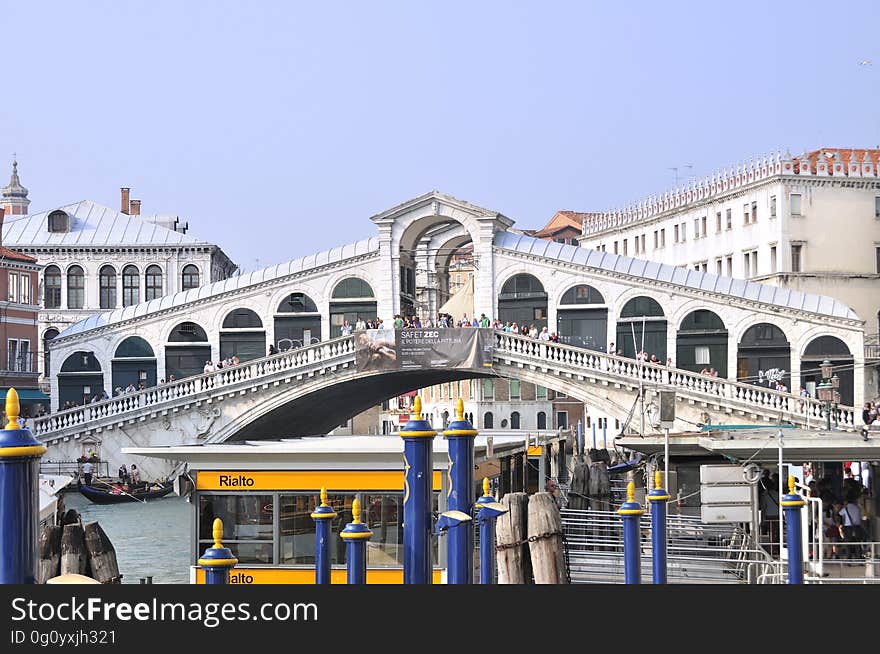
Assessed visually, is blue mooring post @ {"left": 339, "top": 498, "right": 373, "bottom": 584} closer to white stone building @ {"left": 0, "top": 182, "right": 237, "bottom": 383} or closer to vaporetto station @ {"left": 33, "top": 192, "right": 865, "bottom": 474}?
vaporetto station @ {"left": 33, "top": 192, "right": 865, "bottom": 474}

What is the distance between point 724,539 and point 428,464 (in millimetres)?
5080

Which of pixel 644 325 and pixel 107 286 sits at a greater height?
pixel 107 286

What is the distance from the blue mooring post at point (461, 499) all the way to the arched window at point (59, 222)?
35294mm

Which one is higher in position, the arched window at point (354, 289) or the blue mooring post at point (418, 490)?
the arched window at point (354, 289)

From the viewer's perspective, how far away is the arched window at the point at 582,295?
31422mm

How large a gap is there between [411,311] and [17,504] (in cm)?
2819

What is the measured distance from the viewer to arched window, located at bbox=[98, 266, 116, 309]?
41.0m

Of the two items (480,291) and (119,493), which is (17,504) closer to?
(119,493)

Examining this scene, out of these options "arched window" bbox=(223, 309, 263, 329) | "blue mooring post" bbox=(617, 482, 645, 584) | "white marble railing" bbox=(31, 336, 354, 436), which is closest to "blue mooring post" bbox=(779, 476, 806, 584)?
"blue mooring post" bbox=(617, 482, 645, 584)

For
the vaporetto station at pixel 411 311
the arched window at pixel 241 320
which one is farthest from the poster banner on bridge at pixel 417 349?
the arched window at pixel 241 320

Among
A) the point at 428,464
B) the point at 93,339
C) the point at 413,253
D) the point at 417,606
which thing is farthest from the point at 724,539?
the point at 93,339

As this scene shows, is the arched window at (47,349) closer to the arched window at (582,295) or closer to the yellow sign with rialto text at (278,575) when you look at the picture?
the arched window at (582,295)

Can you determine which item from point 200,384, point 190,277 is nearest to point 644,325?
point 200,384

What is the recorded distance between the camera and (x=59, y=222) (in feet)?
135
